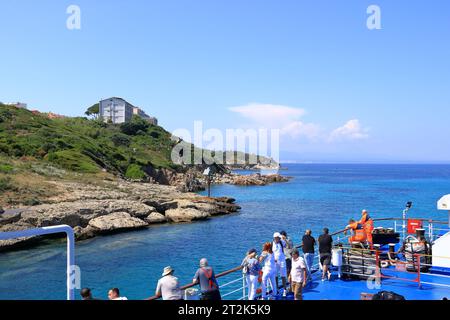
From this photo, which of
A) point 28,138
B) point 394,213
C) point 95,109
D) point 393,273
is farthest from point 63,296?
point 95,109

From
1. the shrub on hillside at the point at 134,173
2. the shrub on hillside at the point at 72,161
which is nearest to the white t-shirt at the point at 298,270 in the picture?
the shrub on hillside at the point at 72,161

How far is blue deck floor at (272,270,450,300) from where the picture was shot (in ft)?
33.9

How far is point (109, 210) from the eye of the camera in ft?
120

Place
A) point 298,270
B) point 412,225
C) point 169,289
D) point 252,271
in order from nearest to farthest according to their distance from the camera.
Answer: point 169,289 < point 252,271 < point 298,270 < point 412,225

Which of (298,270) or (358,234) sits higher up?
(358,234)

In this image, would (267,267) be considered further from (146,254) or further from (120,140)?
(120,140)

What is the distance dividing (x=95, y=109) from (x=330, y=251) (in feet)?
454

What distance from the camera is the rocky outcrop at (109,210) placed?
29.8 metres

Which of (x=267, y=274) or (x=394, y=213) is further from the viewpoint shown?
(x=394, y=213)

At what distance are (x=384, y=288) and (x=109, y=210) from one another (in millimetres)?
30351

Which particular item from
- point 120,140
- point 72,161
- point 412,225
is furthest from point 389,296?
point 120,140

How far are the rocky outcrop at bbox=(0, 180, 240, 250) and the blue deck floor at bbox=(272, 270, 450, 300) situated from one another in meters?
24.7

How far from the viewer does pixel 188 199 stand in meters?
48.7
